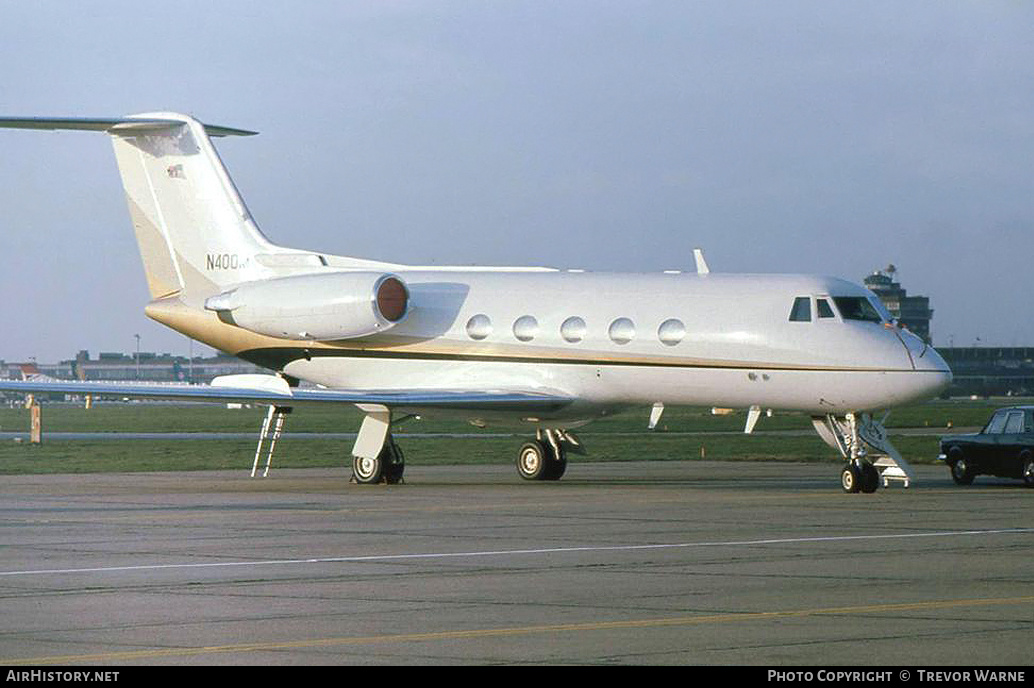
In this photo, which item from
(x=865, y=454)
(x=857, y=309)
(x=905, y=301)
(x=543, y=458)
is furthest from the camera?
(x=905, y=301)

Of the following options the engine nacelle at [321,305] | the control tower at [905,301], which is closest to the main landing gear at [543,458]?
the engine nacelle at [321,305]

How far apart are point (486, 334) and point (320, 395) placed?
3577 millimetres

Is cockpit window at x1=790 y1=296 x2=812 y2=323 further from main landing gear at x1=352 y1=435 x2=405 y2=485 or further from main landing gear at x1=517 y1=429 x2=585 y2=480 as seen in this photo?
main landing gear at x1=352 y1=435 x2=405 y2=485

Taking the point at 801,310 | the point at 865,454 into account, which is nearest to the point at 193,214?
the point at 801,310

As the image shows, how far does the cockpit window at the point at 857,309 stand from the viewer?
26750 mm

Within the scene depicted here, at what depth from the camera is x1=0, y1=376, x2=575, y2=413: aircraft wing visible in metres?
27.0

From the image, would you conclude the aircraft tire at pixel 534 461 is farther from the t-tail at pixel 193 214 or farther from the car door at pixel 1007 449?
the car door at pixel 1007 449

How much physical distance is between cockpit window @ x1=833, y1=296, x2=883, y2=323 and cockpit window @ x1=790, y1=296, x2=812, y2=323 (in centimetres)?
43

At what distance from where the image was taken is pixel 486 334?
29.8 metres

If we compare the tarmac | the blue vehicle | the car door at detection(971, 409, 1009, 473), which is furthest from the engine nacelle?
the car door at detection(971, 409, 1009, 473)

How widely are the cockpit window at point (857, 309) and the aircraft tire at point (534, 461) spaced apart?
6.48 m

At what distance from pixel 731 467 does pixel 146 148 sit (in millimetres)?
13585

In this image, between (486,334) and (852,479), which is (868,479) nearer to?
(852,479)
